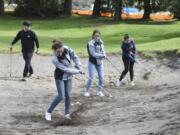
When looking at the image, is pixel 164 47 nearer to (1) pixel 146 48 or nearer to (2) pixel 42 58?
(1) pixel 146 48

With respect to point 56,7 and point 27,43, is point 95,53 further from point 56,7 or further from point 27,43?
point 56,7

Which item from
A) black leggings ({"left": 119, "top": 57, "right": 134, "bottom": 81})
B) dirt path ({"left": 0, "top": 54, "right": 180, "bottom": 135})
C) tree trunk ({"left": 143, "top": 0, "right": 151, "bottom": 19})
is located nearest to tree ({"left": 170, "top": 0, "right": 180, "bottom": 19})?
tree trunk ({"left": 143, "top": 0, "right": 151, "bottom": 19})

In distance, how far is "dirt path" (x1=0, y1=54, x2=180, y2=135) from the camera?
1276cm

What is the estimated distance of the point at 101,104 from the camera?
17094mm

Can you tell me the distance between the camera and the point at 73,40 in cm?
3694

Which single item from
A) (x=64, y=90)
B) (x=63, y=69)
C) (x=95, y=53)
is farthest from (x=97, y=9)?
(x=63, y=69)

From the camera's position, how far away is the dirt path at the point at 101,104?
41.9 ft

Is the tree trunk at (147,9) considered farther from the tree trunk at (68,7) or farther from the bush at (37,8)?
the bush at (37,8)

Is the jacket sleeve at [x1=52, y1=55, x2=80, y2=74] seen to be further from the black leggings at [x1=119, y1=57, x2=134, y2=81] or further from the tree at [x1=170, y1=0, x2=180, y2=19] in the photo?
the tree at [x1=170, y1=0, x2=180, y2=19]

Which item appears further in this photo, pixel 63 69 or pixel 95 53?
pixel 95 53

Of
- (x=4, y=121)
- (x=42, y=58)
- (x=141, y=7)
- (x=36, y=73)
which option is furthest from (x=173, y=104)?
(x=141, y=7)

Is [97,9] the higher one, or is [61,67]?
[61,67]

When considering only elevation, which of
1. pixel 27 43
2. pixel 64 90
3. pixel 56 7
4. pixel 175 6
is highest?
pixel 64 90

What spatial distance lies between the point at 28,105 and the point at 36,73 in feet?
22.0
